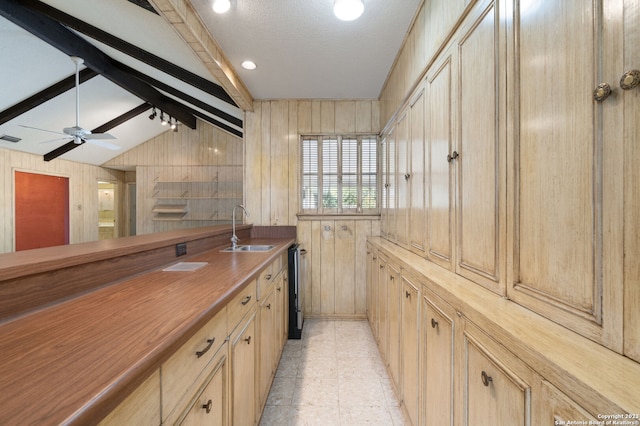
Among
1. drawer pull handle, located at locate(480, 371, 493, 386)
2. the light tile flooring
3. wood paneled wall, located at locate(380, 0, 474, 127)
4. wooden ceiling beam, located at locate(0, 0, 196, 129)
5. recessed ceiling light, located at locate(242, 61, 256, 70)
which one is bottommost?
the light tile flooring

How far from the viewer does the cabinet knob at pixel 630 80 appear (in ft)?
1.73

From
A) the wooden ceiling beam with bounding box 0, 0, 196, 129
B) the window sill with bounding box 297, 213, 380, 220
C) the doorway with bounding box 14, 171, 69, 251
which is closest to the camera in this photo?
the wooden ceiling beam with bounding box 0, 0, 196, 129

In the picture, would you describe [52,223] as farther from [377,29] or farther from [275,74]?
[377,29]

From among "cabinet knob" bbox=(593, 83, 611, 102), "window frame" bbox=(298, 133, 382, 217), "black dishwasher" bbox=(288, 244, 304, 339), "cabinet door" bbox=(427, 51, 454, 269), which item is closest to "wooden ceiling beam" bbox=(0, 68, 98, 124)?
"window frame" bbox=(298, 133, 382, 217)

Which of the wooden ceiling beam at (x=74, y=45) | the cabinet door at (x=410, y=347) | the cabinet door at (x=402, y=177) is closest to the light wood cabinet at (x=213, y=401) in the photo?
the cabinet door at (x=410, y=347)

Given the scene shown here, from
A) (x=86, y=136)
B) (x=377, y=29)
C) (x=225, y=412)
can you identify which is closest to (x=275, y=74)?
(x=377, y=29)

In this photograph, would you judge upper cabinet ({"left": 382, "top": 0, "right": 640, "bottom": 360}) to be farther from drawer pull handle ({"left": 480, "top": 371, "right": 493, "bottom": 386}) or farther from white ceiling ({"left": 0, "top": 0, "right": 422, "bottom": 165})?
white ceiling ({"left": 0, "top": 0, "right": 422, "bottom": 165})

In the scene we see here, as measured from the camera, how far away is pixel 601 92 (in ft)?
1.94

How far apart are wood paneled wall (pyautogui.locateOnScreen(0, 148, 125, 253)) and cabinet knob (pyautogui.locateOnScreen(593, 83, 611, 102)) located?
7.93 metres

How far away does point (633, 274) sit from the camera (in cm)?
54

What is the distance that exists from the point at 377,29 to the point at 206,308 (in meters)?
2.22

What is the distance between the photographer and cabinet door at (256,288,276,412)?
165 cm

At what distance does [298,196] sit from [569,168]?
285 cm

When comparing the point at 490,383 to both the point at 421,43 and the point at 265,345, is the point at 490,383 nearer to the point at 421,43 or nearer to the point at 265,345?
the point at 265,345
